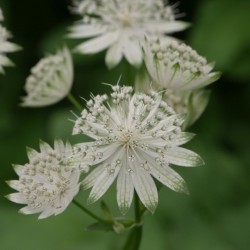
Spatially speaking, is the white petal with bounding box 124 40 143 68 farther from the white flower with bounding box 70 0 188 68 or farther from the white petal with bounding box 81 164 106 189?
the white petal with bounding box 81 164 106 189

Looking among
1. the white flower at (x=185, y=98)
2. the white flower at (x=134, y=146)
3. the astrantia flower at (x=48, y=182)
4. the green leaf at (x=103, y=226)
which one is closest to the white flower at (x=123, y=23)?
the white flower at (x=185, y=98)

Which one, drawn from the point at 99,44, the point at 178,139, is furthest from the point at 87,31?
the point at 178,139

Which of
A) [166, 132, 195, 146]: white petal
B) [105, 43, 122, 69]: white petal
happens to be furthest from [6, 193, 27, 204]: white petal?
[105, 43, 122, 69]: white petal

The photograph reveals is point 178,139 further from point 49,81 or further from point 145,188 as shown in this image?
point 49,81

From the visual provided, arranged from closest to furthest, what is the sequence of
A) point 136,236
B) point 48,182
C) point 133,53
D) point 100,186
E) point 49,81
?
point 100,186, point 48,182, point 136,236, point 49,81, point 133,53

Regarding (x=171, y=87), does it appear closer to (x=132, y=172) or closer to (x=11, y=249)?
(x=132, y=172)
